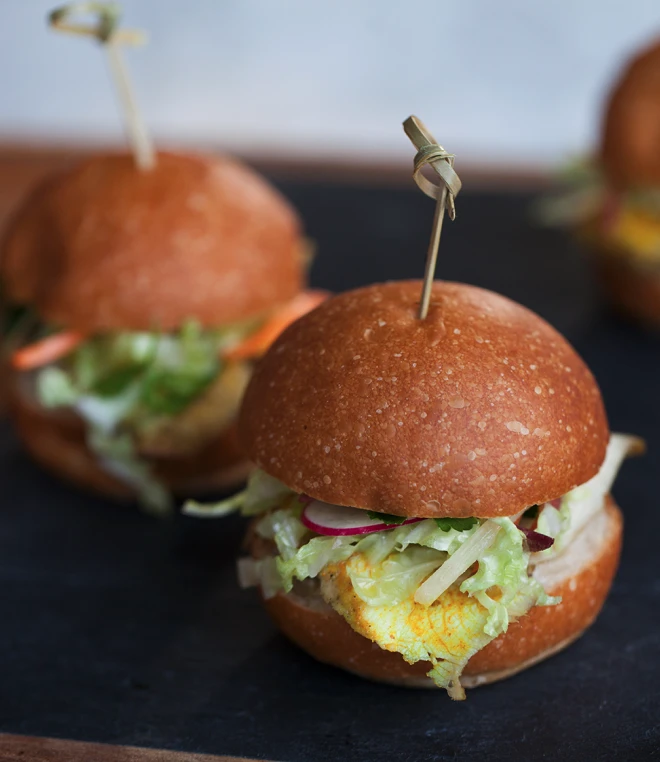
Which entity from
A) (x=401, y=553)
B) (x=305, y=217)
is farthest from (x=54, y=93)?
(x=401, y=553)

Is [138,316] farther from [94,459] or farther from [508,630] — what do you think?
[508,630]

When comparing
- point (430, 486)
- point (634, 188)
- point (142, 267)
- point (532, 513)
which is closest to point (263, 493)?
point (430, 486)

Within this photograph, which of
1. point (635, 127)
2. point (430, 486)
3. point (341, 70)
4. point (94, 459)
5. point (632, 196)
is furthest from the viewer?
point (341, 70)

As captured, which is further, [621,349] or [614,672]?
[621,349]

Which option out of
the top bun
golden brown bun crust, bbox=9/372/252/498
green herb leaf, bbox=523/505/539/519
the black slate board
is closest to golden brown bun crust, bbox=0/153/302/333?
golden brown bun crust, bbox=9/372/252/498

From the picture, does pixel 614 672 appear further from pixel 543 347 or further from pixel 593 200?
pixel 593 200

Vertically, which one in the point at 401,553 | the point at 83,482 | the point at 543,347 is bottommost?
the point at 83,482

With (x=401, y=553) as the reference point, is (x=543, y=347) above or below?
above
